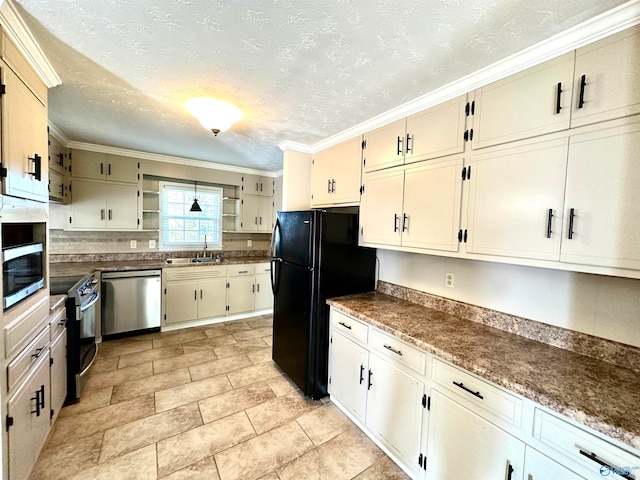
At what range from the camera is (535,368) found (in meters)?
1.29

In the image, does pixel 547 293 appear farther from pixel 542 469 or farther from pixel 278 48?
pixel 278 48

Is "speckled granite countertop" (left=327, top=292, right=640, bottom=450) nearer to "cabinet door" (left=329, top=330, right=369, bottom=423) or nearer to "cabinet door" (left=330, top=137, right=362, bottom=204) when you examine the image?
"cabinet door" (left=329, top=330, right=369, bottom=423)

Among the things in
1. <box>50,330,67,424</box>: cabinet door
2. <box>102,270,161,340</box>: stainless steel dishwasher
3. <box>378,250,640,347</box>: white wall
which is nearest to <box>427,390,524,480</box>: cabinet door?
<box>378,250,640,347</box>: white wall

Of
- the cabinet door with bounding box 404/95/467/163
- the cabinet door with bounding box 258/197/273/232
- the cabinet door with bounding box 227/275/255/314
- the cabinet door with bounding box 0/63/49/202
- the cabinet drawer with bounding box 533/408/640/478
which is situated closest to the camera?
the cabinet drawer with bounding box 533/408/640/478

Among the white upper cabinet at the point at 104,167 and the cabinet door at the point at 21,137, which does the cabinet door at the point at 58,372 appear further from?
the white upper cabinet at the point at 104,167

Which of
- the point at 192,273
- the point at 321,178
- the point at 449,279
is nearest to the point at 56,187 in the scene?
the point at 192,273

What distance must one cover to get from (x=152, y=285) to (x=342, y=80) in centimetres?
341

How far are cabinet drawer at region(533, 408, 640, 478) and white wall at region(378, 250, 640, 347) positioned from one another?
680mm

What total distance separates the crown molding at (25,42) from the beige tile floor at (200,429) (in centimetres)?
240

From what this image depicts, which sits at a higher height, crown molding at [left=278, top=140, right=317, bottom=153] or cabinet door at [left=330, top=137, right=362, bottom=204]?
crown molding at [left=278, top=140, right=317, bottom=153]

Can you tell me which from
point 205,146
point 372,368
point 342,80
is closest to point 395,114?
point 342,80

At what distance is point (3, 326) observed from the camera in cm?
126

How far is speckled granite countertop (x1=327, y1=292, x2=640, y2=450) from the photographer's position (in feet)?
3.22

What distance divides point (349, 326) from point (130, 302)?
2973mm
